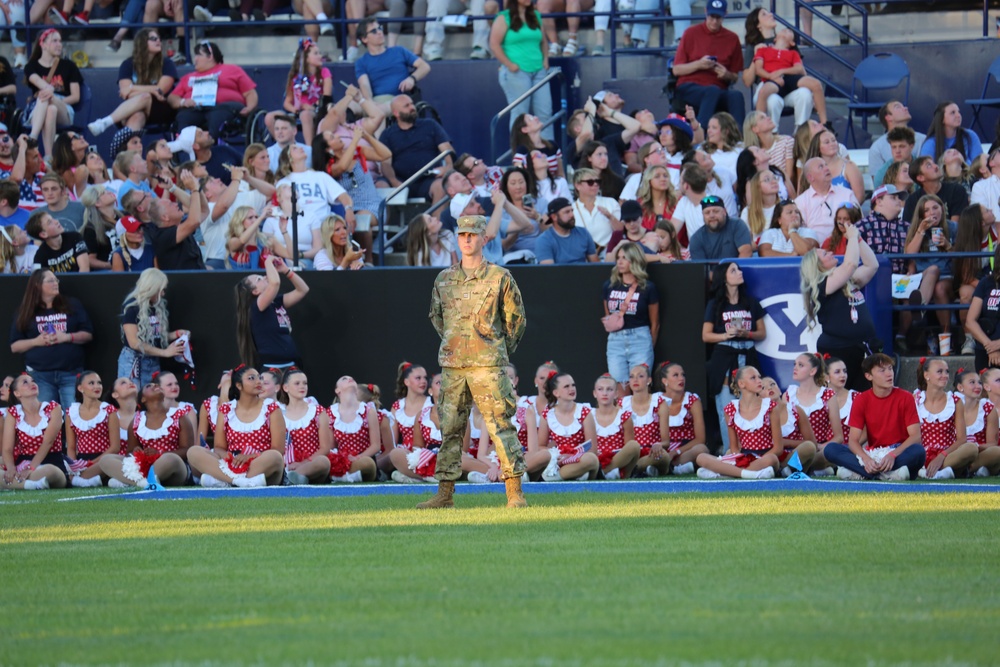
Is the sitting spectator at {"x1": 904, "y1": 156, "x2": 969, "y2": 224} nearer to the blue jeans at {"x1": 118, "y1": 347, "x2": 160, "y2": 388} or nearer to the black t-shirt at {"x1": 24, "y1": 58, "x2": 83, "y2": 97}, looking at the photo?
the blue jeans at {"x1": 118, "y1": 347, "x2": 160, "y2": 388}

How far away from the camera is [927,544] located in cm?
912

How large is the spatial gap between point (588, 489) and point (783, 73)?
8113 millimetres

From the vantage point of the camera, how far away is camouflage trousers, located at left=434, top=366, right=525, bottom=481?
11.6 m

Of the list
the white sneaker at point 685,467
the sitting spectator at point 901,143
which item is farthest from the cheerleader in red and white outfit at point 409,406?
the sitting spectator at point 901,143

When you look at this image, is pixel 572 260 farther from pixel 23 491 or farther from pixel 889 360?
pixel 23 491

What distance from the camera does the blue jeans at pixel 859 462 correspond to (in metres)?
14.2

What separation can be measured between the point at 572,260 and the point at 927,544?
28.8 ft

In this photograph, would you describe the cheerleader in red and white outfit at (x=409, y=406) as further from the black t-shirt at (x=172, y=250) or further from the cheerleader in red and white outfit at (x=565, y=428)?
the black t-shirt at (x=172, y=250)

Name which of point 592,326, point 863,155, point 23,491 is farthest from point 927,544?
point 863,155

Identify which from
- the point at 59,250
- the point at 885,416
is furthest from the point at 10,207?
the point at 885,416

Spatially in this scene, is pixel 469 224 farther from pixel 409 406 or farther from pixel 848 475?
pixel 409 406

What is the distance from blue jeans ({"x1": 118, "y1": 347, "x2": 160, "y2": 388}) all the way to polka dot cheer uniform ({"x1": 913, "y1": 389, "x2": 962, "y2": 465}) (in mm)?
7798

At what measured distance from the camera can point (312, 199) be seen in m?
18.6

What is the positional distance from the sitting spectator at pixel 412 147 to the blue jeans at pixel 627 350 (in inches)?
179
